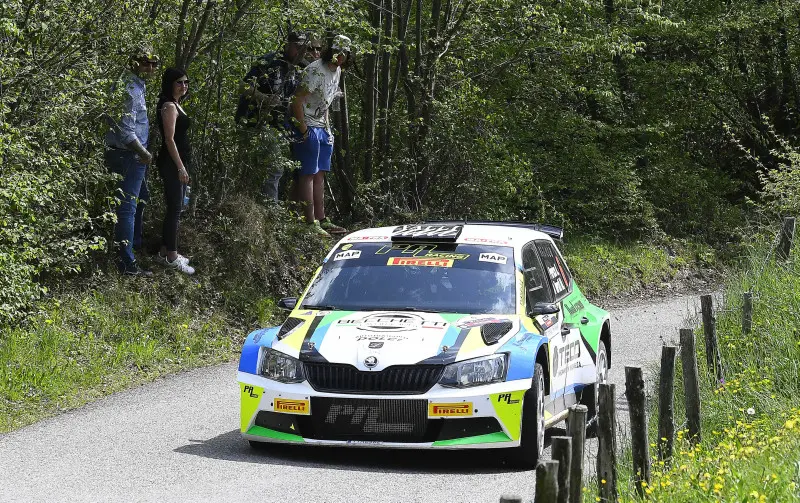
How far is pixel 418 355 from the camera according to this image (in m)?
8.69

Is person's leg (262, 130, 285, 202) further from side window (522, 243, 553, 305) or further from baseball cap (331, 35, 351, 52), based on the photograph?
side window (522, 243, 553, 305)

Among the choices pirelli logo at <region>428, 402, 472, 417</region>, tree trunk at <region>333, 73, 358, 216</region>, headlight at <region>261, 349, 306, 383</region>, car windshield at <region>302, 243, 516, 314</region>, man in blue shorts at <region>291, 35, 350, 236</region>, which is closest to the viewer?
pirelli logo at <region>428, 402, 472, 417</region>

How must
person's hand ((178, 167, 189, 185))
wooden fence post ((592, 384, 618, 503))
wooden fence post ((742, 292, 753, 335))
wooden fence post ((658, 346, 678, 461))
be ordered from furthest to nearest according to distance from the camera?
person's hand ((178, 167, 189, 185)) < wooden fence post ((742, 292, 753, 335)) < wooden fence post ((658, 346, 678, 461)) < wooden fence post ((592, 384, 618, 503))

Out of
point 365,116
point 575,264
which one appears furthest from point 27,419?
point 575,264

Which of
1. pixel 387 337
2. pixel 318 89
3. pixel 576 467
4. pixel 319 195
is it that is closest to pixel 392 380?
pixel 387 337

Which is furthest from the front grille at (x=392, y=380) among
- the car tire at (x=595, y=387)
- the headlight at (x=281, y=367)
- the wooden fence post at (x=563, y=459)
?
the wooden fence post at (x=563, y=459)

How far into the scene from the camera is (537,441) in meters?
8.77

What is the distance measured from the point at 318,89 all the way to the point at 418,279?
7.26m

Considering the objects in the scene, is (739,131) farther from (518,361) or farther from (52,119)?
(518,361)

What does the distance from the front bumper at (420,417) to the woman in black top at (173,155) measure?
6.66 m

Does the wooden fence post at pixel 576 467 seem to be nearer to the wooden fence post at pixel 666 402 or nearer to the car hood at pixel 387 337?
the wooden fence post at pixel 666 402

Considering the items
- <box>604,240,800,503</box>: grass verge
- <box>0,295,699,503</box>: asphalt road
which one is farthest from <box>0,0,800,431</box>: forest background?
<box>604,240,800,503</box>: grass verge

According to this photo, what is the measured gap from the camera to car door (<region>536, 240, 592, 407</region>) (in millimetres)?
10055

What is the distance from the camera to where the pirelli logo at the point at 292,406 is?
28.6 ft
